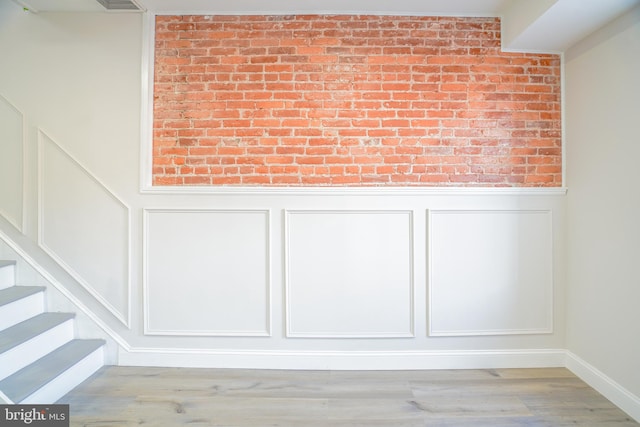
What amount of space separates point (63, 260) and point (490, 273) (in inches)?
128

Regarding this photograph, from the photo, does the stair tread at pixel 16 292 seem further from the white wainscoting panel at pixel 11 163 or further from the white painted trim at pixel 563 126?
the white painted trim at pixel 563 126

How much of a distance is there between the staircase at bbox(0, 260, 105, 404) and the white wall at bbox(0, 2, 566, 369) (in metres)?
0.24

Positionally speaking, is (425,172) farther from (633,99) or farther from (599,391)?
(599,391)

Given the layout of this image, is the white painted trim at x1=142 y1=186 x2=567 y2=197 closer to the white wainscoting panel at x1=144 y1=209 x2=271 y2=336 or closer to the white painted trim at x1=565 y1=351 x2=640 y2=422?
the white wainscoting panel at x1=144 y1=209 x2=271 y2=336

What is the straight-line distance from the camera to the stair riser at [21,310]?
230 cm

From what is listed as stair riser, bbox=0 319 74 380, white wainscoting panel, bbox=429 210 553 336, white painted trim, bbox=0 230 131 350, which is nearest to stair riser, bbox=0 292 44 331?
white painted trim, bbox=0 230 131 350

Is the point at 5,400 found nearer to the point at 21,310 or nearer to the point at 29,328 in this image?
the point at 29,328

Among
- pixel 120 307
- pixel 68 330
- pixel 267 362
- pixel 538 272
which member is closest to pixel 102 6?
pixel 120 307

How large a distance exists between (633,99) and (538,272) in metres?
1.28

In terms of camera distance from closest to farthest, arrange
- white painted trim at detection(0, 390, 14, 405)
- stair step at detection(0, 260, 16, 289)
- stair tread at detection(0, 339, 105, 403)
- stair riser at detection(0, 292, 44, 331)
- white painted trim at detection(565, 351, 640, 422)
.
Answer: white painted trim at detection(0, 390, 14, 405)
stair tread at detection(0, 339, 105, 403)
white painted trim at detection(565, 351, 640, 422)
stair riser at detection(0, 292, 44, 331)
stair step at detection(0, 260, 16, 289)

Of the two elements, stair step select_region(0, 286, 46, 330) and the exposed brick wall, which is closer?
stair step select_region(0, 286, 46, 330)

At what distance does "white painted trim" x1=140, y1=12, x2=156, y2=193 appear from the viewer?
8.41 feet

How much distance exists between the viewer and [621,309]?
2129 mm

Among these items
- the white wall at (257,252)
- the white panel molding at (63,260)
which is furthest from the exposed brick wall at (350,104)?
the white panel molding at (63,260)
